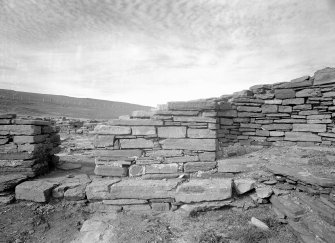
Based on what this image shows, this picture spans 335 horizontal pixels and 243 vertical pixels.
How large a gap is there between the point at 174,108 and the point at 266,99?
13.4ft

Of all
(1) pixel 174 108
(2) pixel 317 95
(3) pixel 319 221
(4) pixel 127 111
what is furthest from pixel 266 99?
(4) pixel 127 111

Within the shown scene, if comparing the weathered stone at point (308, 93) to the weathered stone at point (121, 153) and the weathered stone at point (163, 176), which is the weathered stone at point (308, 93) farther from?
the weathered stone at point (121, 153)

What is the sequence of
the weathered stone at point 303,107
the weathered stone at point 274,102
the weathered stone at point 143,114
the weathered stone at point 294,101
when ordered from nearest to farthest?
the weathered stone at point 143,114
the weathered stone at point 303,107
the weathered stone at point 294,101
the weathered stone at point 274,102

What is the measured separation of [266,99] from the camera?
6.83m

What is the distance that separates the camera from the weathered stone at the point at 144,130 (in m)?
4.23

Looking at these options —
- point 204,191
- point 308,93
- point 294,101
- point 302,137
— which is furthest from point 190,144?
point 308,93

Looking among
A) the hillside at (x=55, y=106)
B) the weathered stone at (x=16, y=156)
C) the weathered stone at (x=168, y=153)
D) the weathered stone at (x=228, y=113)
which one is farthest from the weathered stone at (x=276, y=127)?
the hillside at (x=55, y=106)

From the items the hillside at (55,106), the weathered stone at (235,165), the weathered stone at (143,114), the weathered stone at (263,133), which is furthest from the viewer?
the hillside at (55,106)

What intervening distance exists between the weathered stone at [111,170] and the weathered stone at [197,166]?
1273mm

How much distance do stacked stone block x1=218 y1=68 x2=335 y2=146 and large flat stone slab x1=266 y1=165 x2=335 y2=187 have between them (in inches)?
117

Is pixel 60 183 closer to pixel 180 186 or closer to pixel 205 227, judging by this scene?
pixel 180 186

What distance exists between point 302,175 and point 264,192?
673 mm

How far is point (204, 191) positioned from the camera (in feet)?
12.1

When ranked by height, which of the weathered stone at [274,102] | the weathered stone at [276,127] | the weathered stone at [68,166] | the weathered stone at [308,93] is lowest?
the weathered stone at [68,166]
